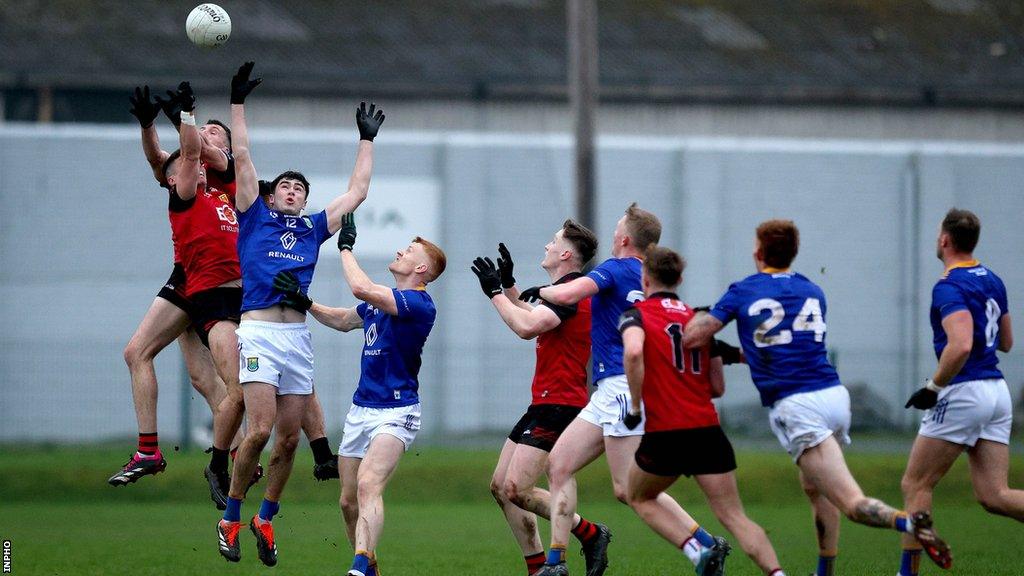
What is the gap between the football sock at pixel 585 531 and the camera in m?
9.83

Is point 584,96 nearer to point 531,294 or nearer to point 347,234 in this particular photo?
point 531,294

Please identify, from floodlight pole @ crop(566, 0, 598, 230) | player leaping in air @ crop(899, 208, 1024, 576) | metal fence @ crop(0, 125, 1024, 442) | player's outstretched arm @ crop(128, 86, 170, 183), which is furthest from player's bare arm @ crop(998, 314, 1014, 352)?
metal fence @ crop(0, 125, 1024, 442)

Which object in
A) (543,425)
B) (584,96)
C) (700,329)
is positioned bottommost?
(543,425)

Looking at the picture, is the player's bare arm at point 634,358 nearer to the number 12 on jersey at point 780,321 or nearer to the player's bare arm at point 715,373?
the player's bare arm at point 715,373

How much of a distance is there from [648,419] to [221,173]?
4.31 meters

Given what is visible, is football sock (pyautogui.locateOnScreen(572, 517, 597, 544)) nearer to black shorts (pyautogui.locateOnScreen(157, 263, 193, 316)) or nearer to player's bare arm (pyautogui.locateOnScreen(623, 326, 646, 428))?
player's bare arm (pyautogui.locateOnScreen(623, 326, 646, 428))

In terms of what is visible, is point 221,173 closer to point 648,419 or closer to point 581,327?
point 581,327

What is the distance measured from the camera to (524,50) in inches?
1129

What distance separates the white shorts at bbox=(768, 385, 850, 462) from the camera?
26.3 ft

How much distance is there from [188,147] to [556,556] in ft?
13.0

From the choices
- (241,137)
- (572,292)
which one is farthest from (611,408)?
(241,137)

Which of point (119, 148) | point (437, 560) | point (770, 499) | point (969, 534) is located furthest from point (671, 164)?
point (437, 560)

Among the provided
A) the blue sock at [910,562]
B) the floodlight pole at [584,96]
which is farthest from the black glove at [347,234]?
the floodlight pole at [584,96]

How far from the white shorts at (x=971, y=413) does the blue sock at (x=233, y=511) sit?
16.2 ft
